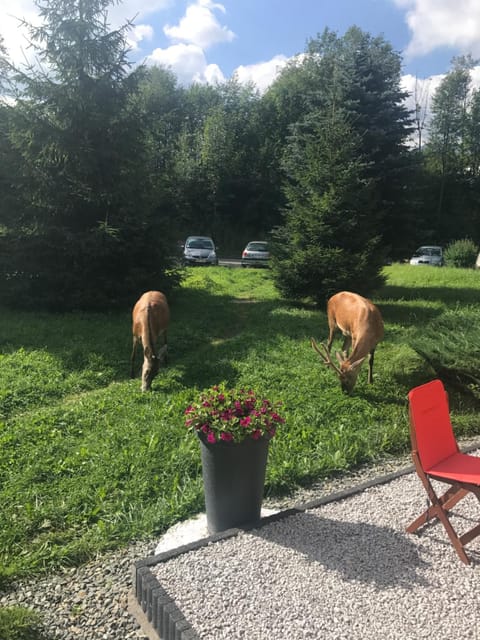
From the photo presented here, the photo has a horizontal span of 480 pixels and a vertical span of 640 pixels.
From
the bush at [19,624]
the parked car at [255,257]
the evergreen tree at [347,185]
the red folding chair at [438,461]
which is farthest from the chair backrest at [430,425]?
the parked car at [255,257]

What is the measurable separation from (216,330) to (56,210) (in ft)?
15.7

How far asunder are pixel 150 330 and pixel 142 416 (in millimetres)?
1989

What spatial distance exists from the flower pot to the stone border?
0.36 feet

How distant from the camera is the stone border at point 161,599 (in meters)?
2.57

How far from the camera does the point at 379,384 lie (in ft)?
23.2

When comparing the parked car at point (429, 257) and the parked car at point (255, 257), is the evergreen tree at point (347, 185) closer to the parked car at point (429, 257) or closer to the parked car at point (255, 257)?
the parked car at point (255, 257)

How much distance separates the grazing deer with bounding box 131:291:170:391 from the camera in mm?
6913

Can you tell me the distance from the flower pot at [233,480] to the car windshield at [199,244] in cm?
2079

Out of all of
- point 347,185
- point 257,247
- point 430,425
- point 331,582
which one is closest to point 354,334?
point 430,425

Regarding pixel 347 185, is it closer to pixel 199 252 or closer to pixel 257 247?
pixel 199 252

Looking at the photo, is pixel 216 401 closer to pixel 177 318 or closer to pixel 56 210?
pixel 177 318

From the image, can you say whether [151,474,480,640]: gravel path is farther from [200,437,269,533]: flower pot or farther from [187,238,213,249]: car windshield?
[187,238,213,249]: car windshield

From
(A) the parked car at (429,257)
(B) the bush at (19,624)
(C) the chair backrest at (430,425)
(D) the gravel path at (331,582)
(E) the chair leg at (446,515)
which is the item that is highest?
(A) the parked car at (429,257)

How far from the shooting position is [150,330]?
755cm
